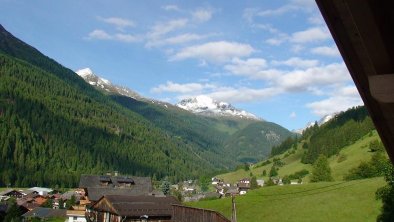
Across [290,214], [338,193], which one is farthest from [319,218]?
[338,193]

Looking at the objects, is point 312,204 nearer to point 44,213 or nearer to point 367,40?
point 44,213

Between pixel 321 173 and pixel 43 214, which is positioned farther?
pixel 321 173

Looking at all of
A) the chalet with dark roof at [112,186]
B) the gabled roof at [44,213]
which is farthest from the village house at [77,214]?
the gabled roof at [44,213]

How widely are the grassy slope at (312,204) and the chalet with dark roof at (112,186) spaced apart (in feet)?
55.4

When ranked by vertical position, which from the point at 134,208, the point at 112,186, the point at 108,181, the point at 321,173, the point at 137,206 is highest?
the point at 321,173

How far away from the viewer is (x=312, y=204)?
82438mm

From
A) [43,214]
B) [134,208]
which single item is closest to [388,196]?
[134,208]

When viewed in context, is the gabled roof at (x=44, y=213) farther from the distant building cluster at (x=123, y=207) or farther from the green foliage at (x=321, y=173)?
the green foliage at (x=321, y=173)

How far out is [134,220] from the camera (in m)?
63.0

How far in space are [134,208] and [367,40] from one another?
63.9 metres

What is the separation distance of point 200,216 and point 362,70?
45.2 meters

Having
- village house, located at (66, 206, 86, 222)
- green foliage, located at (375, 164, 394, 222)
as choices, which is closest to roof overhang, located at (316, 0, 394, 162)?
green foliage, located at (375, 164, 394, 222)

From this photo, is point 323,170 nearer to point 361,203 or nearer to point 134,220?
point 361,203

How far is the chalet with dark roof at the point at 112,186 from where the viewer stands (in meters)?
91.2
